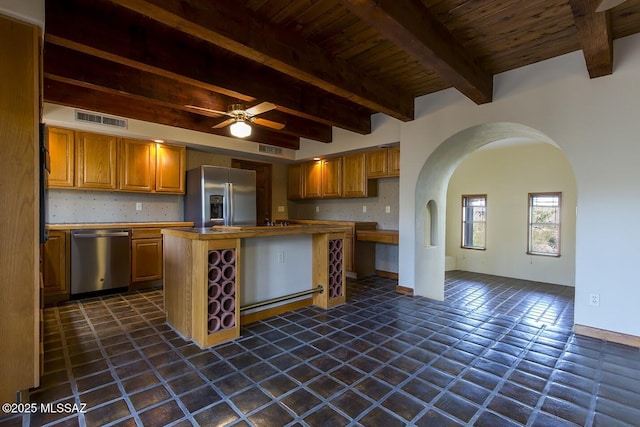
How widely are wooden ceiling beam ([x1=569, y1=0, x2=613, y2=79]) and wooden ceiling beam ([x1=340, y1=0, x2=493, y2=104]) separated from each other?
2.79 feet

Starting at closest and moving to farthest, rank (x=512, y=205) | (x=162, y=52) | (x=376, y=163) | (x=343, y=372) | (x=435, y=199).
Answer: (x=343, y=372), (x=162, y=52), (x=435, y=199), (x=376, y=163), (x=512, y=205)

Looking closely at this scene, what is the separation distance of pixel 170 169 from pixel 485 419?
5.12 meters

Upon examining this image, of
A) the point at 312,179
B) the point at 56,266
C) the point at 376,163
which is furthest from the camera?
the point at 312,179

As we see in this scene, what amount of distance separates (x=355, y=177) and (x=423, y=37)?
11.0 feet

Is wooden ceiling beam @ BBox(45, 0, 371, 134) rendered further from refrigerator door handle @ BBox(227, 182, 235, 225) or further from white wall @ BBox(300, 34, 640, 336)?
white wall @ BBox(300, 34, 640, 336)

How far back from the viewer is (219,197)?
193 inches

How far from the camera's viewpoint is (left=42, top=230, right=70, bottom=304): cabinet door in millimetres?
3707

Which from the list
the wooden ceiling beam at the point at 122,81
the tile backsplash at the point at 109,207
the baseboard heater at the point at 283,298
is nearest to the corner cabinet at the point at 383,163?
the baseboard heater at the point at 283,298

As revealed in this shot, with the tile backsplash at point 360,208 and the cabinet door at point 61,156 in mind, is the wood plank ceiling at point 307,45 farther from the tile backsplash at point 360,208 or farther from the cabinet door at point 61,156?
the tile backsplash at point 360,208

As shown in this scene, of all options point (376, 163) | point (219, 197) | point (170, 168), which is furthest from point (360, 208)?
point (170, 168)

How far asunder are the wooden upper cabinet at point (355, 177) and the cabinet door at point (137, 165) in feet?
10.9

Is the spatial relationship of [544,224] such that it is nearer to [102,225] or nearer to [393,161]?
[393,161]

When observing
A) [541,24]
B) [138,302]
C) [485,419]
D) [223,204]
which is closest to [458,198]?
[541,24]

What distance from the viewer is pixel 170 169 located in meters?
4.96
